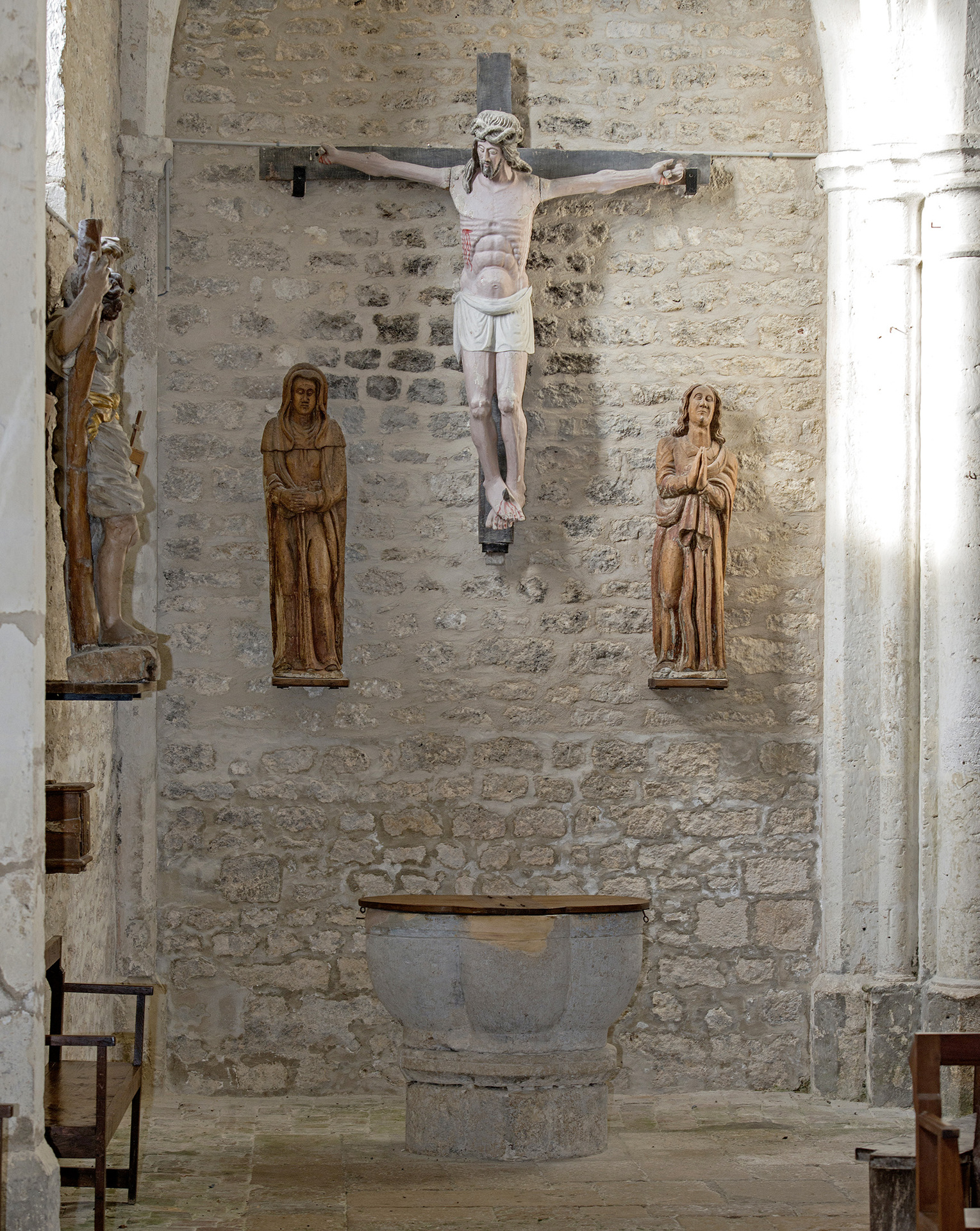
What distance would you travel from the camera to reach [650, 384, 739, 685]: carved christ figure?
551 centimetres

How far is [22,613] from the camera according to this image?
10.8 ft

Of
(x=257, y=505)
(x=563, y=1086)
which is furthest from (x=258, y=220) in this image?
(x=563, y=1086)

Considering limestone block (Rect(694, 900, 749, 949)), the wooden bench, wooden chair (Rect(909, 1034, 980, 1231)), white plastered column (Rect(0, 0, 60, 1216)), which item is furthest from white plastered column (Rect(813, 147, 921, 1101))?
white plastered column (Rect(0, 0, 60, 1216))

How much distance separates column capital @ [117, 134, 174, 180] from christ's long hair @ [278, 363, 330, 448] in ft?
3.01

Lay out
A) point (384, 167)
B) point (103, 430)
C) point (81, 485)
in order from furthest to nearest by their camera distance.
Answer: point (384, 167) < point (103, 430) < point (81, 485)

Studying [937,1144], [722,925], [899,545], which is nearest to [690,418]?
[899,545]

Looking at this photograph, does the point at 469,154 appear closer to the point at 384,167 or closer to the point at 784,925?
the point at 384,167

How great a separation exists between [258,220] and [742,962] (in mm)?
3365

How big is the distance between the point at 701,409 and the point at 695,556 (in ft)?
1.82

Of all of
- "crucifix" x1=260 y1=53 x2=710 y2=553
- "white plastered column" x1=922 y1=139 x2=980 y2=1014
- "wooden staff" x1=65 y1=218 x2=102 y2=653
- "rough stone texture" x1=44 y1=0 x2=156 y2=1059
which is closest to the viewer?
"wooden staff" x1=65 y1=218 x2=102 y2=653

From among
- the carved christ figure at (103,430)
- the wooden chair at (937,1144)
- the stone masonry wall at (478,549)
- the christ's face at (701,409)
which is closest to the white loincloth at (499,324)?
the stone masonry wall at (478,549)

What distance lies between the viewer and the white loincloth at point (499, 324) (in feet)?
17.8

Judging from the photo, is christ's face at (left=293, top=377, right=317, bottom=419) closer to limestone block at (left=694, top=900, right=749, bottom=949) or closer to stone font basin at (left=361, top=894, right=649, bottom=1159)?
stone font basin at (left=361, top=894, right=649, bottom=1159)

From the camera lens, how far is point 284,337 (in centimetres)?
564
